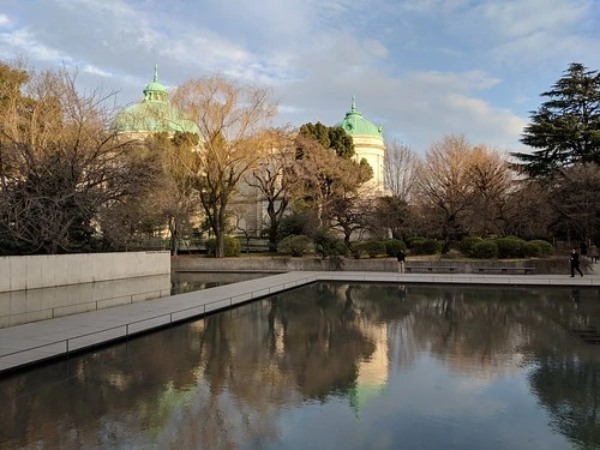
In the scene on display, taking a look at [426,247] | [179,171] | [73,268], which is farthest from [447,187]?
[73,268]

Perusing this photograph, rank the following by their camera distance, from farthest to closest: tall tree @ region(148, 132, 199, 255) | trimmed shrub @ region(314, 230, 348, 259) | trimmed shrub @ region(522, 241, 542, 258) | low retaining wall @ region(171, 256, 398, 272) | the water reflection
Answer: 1. tall tree @ region(148, 132, 199, 255)
2. trimmed shrub @ region(314, 230, 348, 259)
3. low retaining wall @ region(171, 256, 398, 272)
4. trimmed shrub @ region(522, 241, 542, 258)
5. the water reflection

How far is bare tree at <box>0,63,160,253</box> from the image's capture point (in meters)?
24.0

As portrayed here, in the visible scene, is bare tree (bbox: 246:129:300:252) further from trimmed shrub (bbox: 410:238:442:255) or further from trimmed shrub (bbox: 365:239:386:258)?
trimmed shrub (bbox: 410:238:442:255)

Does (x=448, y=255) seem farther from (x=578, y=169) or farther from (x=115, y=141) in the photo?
(x=115, y=141)

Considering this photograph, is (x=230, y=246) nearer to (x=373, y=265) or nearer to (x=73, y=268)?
(x=373, y=265)

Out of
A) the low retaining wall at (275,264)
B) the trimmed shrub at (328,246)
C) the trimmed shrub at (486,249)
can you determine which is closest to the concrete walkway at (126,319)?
the trimmed shrub at (486,249)

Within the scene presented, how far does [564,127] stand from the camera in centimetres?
4159

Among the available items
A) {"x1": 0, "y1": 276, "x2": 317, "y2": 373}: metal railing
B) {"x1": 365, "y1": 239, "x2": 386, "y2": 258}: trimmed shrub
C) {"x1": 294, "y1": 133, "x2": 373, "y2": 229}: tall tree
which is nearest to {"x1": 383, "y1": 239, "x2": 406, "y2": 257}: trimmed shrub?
{"x1": 365, "y1": 239, "x2": 386, "y2": 258}: trimmed shrub

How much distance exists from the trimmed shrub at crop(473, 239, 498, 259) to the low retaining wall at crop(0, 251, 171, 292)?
60.1 ft

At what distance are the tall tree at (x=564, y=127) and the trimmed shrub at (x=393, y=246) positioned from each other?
53.8 ft

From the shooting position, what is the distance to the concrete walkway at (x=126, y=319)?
1009 centimetres

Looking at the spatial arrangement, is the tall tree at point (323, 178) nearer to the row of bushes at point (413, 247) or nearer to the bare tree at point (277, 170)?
the bare tree at point (277, 170)

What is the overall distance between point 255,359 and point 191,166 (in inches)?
1051

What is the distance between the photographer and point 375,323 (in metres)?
14.2
